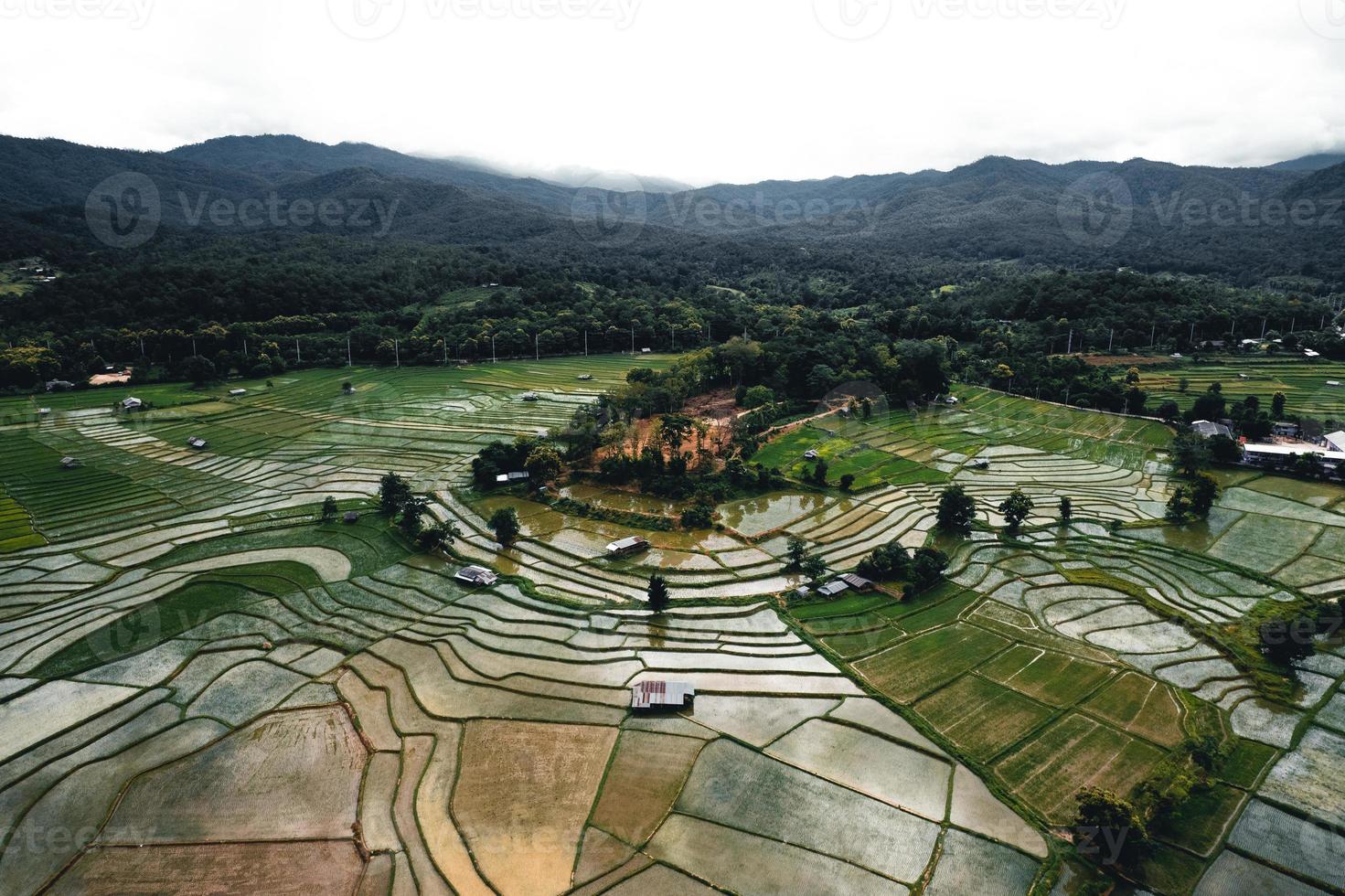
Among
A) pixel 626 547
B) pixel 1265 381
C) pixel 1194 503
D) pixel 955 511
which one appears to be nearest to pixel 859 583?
pixel 955 511

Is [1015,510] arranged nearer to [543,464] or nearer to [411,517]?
[543,464]

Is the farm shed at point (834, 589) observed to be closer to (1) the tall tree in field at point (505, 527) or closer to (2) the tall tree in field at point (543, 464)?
(1) the tall tree in field at point (505, 527)

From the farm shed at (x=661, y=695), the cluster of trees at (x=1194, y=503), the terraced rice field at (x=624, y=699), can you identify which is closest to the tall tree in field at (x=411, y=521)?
the terraced rice field at (x=624, y=699)

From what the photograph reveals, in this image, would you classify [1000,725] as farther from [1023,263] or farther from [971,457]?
[1023,263]

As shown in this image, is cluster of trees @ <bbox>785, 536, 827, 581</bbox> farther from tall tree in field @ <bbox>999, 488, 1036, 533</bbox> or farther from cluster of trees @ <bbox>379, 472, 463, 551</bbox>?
cluster of trees @ <bbox>379, 472, 463, 551</bbox>

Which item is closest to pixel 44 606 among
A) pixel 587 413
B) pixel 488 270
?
pixel 587 413
